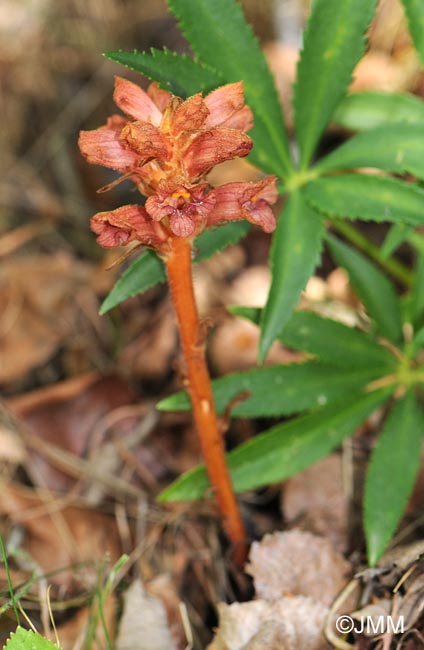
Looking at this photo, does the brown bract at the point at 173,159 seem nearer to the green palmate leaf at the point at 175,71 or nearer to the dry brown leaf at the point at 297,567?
the green palmate leaf at the point at 175,71

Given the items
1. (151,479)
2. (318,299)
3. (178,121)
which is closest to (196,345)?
(178,121)

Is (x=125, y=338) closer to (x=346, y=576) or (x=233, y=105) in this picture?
(x=346, y=576)

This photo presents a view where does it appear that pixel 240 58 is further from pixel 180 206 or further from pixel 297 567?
pixel 297 567

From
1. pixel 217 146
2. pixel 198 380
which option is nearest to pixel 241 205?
pixel 217 146

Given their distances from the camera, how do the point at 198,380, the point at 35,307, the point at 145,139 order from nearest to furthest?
the point at 145,139, the point at 198,380, the point at 35,307

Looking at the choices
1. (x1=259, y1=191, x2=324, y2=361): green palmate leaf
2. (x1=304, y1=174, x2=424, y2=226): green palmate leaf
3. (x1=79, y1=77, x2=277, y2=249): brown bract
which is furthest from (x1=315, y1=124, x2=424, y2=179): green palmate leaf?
(x1=79, y1=77, x2=277, y2=249): brown bract

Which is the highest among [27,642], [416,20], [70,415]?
[416,20]

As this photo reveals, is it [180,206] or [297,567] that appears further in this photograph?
[297,567]

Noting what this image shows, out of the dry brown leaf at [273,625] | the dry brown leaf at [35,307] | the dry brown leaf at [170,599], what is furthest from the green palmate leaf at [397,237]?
the dry brown leaf at [35,307]
